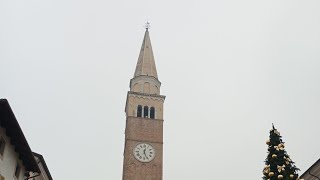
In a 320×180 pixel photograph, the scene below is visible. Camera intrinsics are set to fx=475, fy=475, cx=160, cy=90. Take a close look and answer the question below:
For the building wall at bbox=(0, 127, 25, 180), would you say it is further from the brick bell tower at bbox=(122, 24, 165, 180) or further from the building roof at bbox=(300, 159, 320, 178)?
the brick bell tower at bbox=(122, 24, 165, 180)

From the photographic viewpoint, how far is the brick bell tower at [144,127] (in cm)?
4553

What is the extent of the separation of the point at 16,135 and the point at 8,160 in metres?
1.05

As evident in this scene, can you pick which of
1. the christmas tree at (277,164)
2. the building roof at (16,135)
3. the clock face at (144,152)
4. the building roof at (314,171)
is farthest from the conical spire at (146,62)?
the christmas tree at (277,164)

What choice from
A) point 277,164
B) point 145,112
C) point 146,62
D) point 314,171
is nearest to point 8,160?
point 277,164

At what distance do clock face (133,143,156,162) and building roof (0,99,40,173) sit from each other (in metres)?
26.1

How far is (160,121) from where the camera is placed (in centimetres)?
4859

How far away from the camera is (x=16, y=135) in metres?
17.7

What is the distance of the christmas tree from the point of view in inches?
601

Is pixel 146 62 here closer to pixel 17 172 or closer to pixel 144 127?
pixel 144 127

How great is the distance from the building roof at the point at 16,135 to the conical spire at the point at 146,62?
32056 millimetres

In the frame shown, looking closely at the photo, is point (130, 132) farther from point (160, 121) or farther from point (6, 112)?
point (6, 112)

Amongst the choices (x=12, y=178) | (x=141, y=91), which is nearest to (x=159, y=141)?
(x=141, y=91)

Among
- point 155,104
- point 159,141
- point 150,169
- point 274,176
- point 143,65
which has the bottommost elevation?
point 274,176

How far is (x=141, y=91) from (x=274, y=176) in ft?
116
